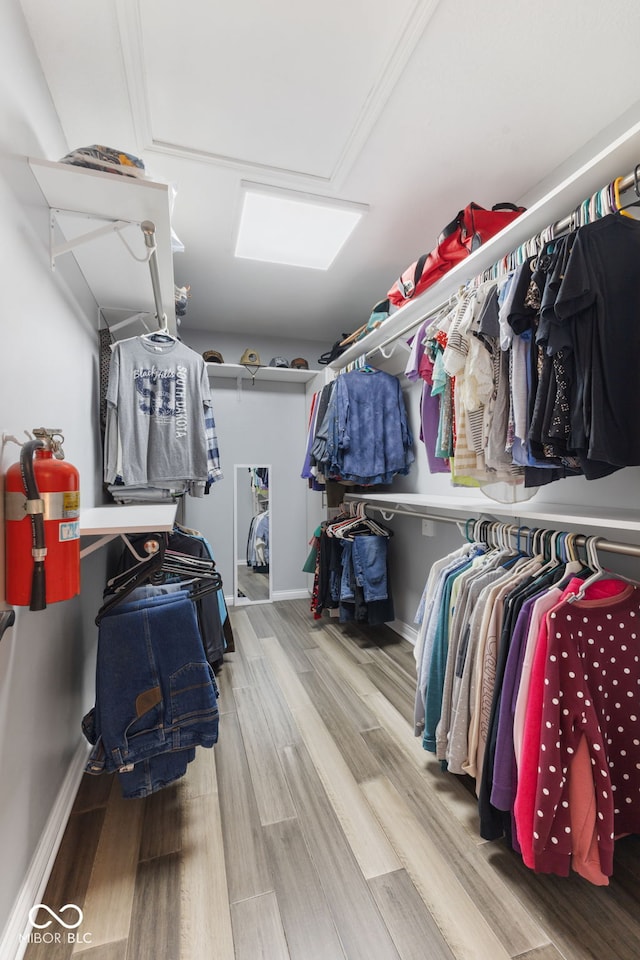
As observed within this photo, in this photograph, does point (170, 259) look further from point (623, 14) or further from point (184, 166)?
point (623, 14)

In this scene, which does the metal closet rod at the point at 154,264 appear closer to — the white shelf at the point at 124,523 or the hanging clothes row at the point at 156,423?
the hanging clothes row at the point at 156,423

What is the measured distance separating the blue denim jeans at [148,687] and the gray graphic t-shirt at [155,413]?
83cm

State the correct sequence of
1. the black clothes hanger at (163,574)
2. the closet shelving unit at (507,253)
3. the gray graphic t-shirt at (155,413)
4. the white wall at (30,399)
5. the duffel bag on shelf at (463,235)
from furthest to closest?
the gray graphic t-shirt at (155,413) < the duffel bag on shelf at (463,235) < the black clothes hanger at (163,574) < the closet shelving unit at (507,253) < the white wall at (30,399)

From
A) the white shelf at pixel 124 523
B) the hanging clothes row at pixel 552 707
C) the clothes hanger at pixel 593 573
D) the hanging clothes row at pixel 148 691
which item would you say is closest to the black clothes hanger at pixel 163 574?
the hanging clothes row at pixel 148 691

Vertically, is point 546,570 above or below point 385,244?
below

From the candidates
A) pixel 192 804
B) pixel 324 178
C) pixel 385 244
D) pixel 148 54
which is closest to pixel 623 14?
pixel 324 178

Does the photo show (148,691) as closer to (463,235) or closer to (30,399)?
(30,399)

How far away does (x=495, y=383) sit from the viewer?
142cm

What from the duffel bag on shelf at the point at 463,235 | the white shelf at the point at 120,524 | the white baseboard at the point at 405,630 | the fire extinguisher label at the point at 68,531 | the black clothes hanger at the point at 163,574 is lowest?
the white baseboard at the point at 405,630

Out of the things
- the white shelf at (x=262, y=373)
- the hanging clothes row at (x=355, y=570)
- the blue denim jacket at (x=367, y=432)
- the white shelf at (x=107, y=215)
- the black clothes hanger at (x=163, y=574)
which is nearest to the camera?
the white shelf at (x=107, y=215)

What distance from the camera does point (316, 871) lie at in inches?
49.4

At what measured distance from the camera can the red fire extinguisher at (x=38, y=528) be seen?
901mm

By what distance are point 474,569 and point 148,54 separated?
2141 mm

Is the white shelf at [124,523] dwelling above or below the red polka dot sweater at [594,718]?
above
